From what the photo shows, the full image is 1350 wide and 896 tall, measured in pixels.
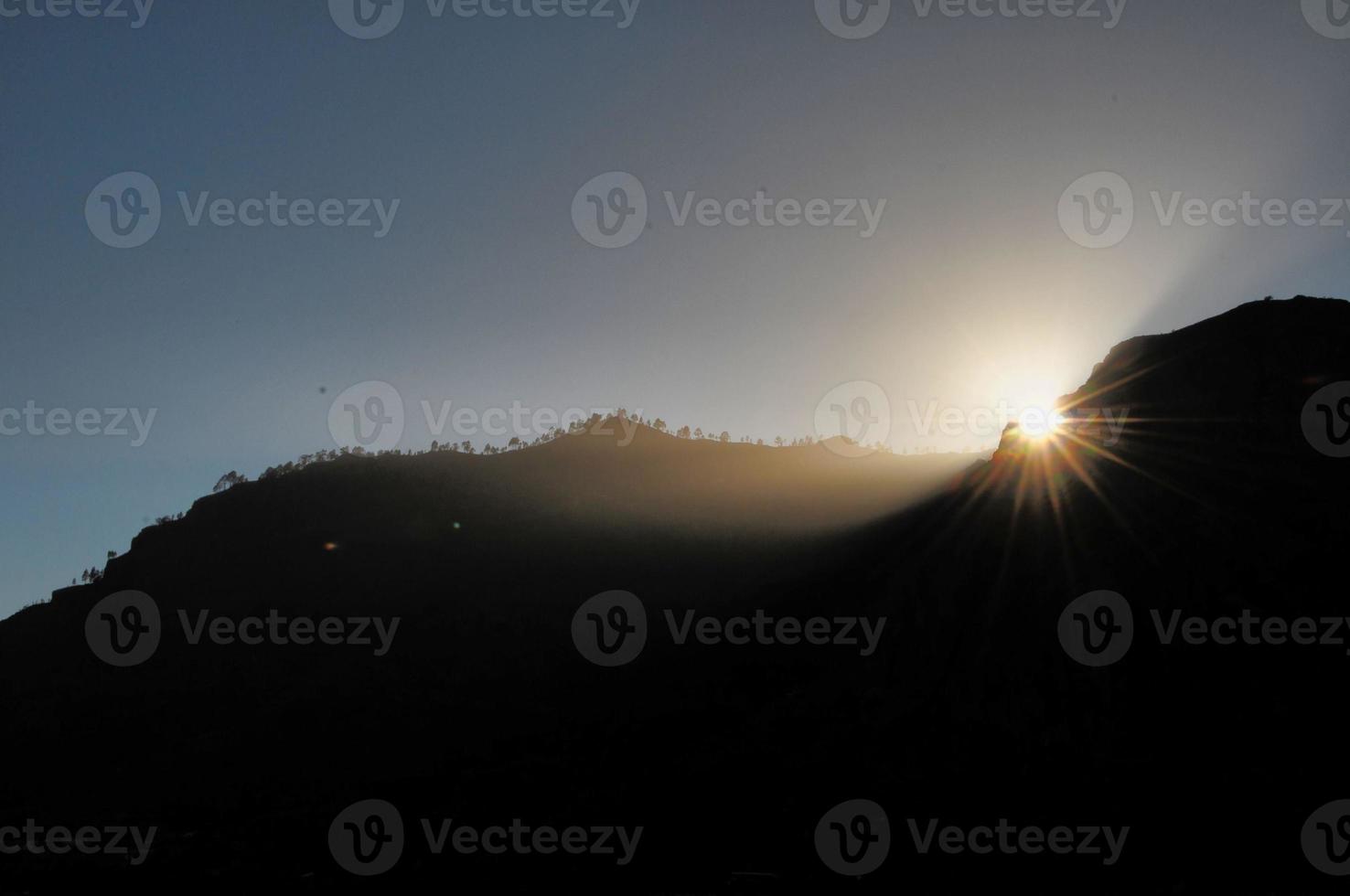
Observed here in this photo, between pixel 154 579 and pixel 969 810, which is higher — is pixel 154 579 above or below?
above

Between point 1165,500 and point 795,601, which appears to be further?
point 795,601

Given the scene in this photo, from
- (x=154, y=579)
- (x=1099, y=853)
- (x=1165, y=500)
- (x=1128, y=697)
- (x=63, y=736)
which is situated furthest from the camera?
(x=154, y=579)

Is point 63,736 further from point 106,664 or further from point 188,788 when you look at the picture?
point 188,788

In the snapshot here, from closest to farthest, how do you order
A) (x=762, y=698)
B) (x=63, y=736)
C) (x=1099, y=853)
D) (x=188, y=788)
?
(x=1099, y=853) < (x=762, y=698) < (x=188, y=788) < (x=63, y=736)

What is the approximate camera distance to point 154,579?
123188mm

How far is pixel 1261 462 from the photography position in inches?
1868

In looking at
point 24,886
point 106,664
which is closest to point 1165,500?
point 24,886

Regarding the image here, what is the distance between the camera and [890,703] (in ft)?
176

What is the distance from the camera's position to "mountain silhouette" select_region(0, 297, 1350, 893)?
42.2 m

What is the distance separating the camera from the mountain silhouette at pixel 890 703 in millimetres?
42156

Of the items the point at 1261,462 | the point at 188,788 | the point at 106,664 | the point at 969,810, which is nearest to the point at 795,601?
the point at 969,810

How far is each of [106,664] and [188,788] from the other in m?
41.7

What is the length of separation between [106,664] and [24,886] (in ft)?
196

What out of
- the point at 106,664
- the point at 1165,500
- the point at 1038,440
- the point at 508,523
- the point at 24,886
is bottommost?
the point at 24,886
